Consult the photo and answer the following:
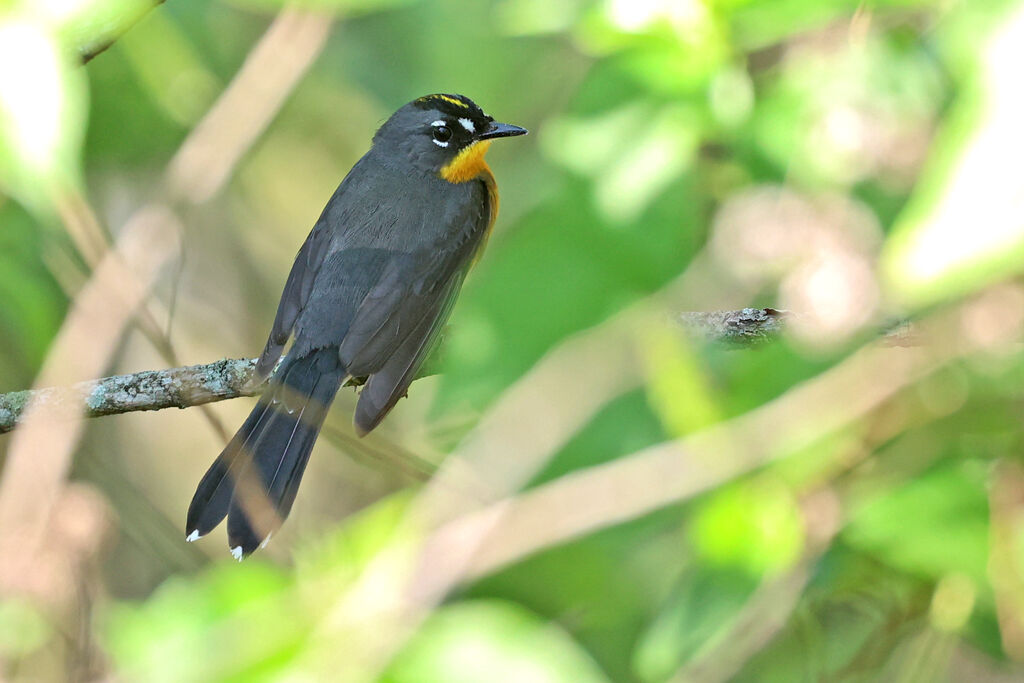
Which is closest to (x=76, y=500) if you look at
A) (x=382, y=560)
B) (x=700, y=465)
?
(x=382, y=560)

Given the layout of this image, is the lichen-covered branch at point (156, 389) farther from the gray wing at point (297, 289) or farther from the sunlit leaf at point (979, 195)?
the sunlit leaf at point (979, 195)

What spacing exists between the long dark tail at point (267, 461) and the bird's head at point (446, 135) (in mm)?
1327

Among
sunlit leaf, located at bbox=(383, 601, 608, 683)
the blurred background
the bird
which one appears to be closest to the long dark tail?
the bird

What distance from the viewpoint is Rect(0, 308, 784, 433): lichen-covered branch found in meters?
2.97

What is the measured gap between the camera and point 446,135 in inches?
183

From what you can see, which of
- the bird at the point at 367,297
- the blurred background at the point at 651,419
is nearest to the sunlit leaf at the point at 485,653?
the blurred background at the point at 651,419

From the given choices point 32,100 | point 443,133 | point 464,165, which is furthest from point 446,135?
point 32,100

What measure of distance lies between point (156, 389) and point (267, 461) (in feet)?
2.02

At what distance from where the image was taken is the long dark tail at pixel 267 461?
332cm

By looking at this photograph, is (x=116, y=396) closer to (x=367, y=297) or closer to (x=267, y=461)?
(x=267, y=461)

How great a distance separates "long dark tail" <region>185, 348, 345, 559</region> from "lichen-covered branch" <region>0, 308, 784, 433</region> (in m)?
0.43

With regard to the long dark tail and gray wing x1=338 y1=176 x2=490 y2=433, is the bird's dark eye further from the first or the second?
the long dark tail

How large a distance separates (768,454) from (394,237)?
6.47ft

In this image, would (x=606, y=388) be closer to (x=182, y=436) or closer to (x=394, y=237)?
(x=394, y=237)
